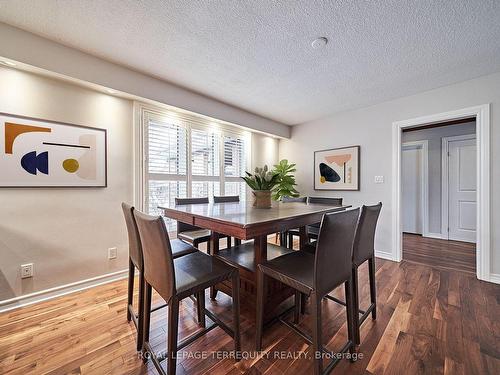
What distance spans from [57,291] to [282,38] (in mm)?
3298

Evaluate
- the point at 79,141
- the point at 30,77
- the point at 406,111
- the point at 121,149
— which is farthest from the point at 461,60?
the point at 30,77

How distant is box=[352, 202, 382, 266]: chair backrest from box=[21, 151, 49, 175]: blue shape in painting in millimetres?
2876

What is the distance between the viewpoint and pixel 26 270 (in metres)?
1.95

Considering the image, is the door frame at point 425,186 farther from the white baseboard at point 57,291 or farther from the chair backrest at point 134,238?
the white baseboard at point 57,291

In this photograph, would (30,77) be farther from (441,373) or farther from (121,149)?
Answer: (441,373)

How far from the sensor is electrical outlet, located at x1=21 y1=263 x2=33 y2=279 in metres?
1.94

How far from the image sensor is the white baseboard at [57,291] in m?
1.88

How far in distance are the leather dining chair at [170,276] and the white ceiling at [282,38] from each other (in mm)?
1599

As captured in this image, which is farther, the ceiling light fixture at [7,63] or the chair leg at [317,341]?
the ceiling light fixture at [7,63]

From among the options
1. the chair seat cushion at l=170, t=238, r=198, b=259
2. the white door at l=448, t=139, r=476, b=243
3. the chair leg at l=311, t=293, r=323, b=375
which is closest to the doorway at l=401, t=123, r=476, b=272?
the white door at l=448, t=139, r=476, b=243

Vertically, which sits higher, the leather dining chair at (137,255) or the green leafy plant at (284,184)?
the green leafy plant at (284,184)

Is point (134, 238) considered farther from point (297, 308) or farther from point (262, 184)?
point (297, 308)

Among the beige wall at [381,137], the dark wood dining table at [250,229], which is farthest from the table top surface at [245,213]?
the beige wall at [381,137]

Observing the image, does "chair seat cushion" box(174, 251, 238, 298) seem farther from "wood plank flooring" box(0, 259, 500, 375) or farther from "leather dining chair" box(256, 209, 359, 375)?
"wood plank flooring" box(0, 259, 500, 375)
